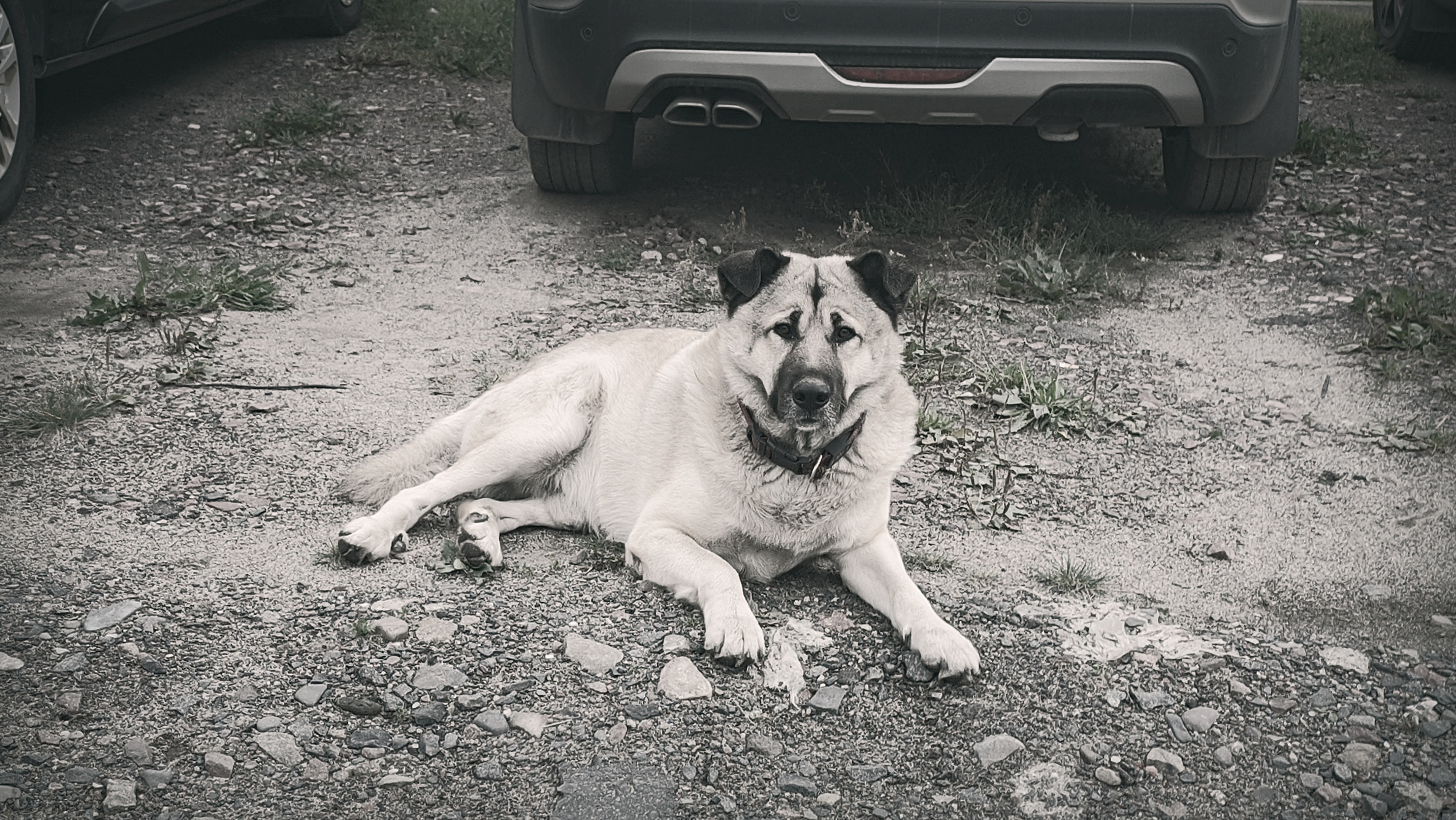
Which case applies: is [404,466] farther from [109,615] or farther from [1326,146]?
[1326,146]

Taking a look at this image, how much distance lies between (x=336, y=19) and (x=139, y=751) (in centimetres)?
761

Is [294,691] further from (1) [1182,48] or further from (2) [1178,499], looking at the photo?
(1) [1182,48]

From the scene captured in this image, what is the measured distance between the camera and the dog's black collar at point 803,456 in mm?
3463

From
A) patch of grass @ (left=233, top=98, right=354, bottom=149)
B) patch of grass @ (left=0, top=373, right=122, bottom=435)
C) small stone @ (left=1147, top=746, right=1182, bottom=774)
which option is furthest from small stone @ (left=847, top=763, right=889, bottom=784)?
patch of grass @ (left=233, top=98, right=354, bottom=149)

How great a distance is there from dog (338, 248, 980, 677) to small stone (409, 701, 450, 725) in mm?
677

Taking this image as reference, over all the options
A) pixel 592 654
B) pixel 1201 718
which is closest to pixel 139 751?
pixel 592 654

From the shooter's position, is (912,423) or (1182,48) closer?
(912,423)

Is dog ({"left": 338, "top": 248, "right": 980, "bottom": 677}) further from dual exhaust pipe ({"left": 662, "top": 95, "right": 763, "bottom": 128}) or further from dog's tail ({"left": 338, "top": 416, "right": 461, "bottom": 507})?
dual exhaust pipe ({"left": 662, "top": 95, "right": 763, "bottom": 128})

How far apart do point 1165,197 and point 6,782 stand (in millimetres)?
6011

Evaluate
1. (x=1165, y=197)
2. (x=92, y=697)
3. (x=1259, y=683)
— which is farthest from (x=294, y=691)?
(x=1165, y=197)

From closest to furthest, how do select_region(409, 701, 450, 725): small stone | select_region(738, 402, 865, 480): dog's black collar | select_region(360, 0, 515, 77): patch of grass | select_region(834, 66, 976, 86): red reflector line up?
select_region(409, 701, 450, 725): small stone
select_region(738, 402, 865, 480): dog's black collar
select_region(834, 66, 976, 86): red reflector
select_region(360, 0, 515, 77): patch of grass

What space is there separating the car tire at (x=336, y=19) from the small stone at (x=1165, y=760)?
26.8 feet

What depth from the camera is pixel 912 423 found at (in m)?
3.70

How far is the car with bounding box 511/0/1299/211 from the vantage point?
5172 mm
